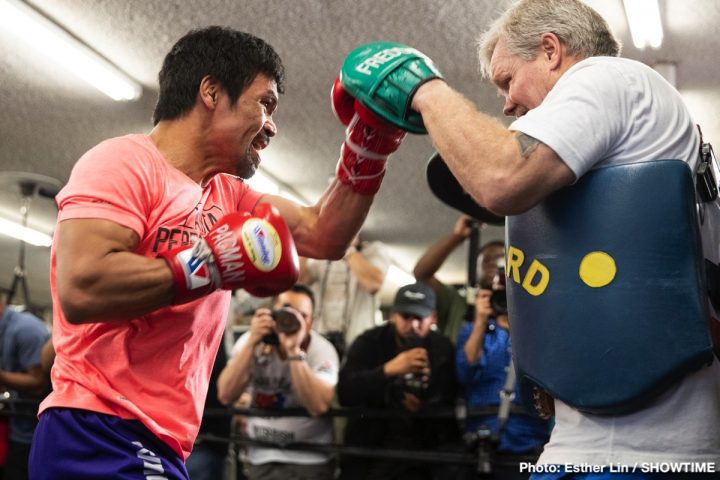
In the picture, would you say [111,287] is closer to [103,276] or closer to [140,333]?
[103,276]

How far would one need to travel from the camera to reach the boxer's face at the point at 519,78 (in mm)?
1531

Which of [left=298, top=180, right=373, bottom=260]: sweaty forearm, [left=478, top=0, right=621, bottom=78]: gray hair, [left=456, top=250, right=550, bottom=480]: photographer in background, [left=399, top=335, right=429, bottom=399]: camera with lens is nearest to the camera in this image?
[left=478, top=0, right=621, bottom=78]: gray hair

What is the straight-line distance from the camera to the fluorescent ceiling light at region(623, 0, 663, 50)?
3.60 m

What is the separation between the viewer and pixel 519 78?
1555 mm

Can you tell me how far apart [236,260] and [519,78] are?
69 cm

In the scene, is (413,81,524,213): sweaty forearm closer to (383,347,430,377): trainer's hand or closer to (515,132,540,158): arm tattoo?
(515,132,540,158): arm tattoo

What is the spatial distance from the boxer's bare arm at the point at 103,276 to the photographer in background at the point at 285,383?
217cm

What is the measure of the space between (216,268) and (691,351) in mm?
859

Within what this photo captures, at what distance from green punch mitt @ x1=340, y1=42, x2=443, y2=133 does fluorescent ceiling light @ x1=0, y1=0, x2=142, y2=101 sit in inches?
115

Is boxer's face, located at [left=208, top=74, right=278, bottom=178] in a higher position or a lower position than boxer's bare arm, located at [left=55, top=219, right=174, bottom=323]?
higher

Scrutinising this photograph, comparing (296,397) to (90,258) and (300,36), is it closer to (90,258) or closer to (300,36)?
(300,36)

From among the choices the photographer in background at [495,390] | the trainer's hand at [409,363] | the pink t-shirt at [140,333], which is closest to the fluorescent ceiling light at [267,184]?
the trainer's hand at [409,363]

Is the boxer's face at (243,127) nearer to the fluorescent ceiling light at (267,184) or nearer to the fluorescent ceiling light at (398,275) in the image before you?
the fluorescent ceiling light at (267,184)

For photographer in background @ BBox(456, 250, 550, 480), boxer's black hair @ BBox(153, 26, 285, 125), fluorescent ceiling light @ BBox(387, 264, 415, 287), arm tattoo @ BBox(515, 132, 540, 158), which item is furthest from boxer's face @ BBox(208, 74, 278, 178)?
fluorescent ceiling light @ BBox(387, 264, 415, 287)
